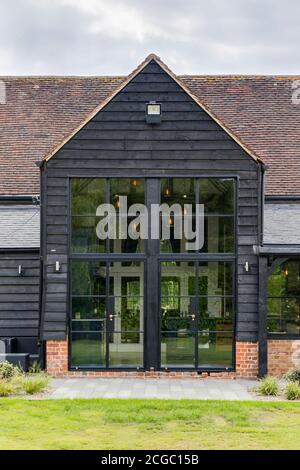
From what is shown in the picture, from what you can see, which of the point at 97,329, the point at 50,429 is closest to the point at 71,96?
the point at 97,329

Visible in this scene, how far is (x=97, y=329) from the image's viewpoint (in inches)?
579

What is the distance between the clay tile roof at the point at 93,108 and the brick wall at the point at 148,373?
4640 millimetres

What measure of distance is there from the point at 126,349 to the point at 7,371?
2.82 meters

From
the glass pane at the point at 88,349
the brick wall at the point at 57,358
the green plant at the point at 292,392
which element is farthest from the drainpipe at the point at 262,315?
the brick wall at the point at 57,358

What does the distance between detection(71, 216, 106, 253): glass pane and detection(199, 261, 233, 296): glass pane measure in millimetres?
2349

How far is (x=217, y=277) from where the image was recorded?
48.7ft

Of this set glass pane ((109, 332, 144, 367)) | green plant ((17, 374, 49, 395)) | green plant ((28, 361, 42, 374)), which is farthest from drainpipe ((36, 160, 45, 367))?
green plant ((17, 374, 49, 395))

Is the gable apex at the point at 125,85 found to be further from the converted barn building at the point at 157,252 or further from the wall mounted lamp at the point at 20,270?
the wall mounted lamp at the point at 20,270

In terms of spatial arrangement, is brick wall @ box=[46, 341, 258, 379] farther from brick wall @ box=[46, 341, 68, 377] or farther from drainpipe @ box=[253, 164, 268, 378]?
drainpipe @ box=[253, 164, 268, 378]

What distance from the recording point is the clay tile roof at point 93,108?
17.8 m

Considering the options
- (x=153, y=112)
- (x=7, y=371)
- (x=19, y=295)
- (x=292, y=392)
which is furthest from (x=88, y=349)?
(x=153, y=112)

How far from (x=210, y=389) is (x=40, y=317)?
Answer: 4260 millimetres
